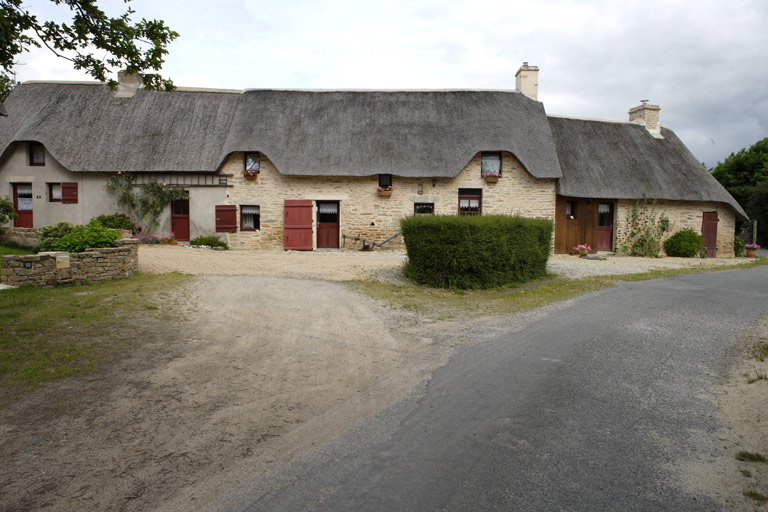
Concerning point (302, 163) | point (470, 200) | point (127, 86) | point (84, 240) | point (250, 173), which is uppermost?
point (127, 86)

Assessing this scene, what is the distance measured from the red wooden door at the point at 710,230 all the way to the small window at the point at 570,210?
611 cm

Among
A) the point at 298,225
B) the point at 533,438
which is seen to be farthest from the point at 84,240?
the point at 533,438

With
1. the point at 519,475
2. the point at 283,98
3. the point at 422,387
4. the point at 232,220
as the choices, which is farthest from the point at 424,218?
the point at 283,98

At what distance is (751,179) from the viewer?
3372cm

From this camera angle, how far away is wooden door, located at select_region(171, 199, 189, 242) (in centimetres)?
1881

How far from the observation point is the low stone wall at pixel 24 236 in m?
15.0

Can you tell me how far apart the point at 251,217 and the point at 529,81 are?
13876mm

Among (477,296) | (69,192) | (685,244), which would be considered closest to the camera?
(477,296)

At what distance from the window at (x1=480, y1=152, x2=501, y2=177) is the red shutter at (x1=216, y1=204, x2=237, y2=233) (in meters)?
9.93

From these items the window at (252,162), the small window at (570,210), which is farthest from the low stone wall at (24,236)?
the small window at (570,210)

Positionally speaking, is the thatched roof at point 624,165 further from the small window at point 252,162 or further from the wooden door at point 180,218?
the wooden door at point 180,218

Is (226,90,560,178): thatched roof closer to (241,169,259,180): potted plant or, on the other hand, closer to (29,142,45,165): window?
(241,169,259,180): potted plant

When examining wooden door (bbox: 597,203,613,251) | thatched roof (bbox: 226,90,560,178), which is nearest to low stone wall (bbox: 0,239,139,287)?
thatched roof (bbox: 226,90,560,178)

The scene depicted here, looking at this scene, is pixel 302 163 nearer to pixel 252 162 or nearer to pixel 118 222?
pixel 252 162
